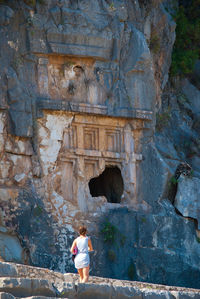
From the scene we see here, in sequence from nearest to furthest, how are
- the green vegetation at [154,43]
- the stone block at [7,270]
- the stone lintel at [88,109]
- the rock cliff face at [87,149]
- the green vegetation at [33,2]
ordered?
the stone block at [7,270] < the rock cliff face at [87,149] < the stone lintel at [88,109] < the green vegetation at [33,2] < the green vegetation at [154,43]

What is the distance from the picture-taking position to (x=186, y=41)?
25391mm

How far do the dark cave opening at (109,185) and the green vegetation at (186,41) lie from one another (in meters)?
3.99

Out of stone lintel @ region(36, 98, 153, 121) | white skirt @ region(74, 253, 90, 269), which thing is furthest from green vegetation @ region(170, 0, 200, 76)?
white skirt @ region(74, 253, 90, 269)

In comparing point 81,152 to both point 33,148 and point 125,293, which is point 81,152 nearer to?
point 33,148

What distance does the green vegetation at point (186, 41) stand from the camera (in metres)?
25.0

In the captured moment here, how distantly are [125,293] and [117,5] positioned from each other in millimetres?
9833

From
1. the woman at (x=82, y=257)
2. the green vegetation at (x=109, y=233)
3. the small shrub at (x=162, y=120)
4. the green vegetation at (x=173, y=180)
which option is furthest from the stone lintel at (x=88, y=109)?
the woman at (x=82, y=257)

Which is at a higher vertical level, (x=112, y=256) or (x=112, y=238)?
(x=112, y=238)

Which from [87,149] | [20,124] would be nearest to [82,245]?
[20,124]

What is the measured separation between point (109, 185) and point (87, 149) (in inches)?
67.6

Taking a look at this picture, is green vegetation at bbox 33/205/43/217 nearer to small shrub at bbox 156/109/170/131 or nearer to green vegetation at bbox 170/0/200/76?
small shrub at bbox 156/109/170/131

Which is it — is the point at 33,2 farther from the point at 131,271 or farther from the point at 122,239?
the point at 131,271

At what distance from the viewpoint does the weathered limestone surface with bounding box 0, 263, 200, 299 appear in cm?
1304

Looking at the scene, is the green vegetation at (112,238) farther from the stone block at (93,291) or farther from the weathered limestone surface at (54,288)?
the stone block at (93,291)
